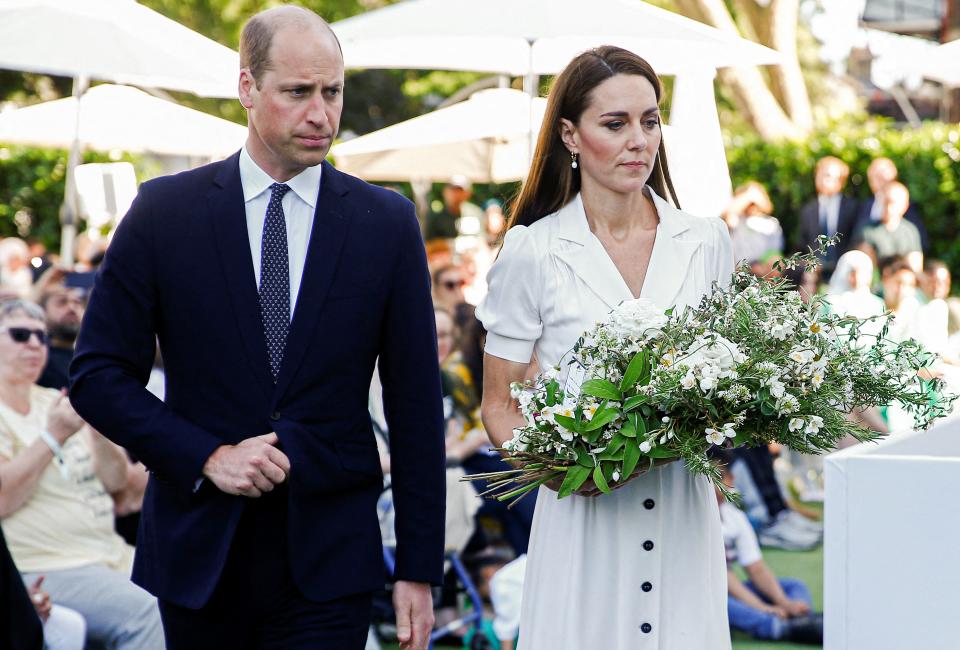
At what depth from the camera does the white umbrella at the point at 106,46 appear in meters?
8.27

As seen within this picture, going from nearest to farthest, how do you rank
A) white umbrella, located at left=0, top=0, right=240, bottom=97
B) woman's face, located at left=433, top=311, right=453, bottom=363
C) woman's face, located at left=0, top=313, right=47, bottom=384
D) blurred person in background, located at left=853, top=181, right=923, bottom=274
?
1. woman's face, located at left=0, top=313, right=47, bottom=384
2. woman's face, located at left=433, top=311, right=453, bottom=363
3. white umbrella, located at left=0, top=0, right=240, bottom=97
4. blurred person in background, located at left=853, top=181, right=923, bottom=274

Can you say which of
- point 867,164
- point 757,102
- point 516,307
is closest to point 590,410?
point 516,307

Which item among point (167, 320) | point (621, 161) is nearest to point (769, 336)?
point (621, 161)

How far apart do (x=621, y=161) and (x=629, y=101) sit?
158 millimetres

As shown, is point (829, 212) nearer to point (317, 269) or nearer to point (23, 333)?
point (23, 333)

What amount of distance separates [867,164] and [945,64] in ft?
22.1

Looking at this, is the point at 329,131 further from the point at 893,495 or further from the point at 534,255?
the point at 893,495

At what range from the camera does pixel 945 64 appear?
11.1 m

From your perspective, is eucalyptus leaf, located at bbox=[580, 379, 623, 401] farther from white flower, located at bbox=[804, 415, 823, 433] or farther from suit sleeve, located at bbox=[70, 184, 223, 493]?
suit sleeve, located at bbox=[70, 184, 223, 493]

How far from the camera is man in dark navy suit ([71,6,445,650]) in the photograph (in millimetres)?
3070

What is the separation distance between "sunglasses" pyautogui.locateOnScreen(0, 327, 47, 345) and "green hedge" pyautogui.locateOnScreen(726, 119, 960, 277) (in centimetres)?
1312

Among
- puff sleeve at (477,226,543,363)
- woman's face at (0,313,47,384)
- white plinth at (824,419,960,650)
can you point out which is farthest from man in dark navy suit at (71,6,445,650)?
woman's face at (0,313,47,384)

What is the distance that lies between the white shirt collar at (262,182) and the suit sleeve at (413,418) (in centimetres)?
24

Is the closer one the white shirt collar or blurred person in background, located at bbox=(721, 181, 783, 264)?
the white shirt collar
